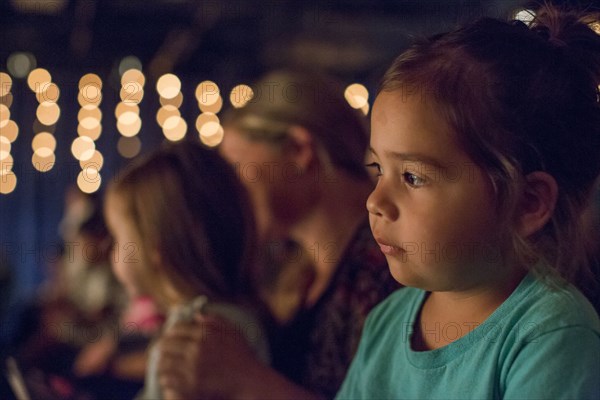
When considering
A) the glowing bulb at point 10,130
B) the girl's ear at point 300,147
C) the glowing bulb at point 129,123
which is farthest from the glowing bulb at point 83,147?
the girl's ear at point 300,147

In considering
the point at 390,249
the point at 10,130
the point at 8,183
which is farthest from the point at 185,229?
the point at 8,183

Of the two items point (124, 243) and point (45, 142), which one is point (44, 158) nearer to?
point (45, 142)

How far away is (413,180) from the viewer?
1.85 feet

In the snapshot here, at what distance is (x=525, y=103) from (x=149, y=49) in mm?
3902

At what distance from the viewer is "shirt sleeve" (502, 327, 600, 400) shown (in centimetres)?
49

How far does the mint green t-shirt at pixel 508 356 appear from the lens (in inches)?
19.6

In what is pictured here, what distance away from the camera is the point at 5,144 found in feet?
13.6

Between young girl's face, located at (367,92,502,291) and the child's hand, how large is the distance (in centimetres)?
39

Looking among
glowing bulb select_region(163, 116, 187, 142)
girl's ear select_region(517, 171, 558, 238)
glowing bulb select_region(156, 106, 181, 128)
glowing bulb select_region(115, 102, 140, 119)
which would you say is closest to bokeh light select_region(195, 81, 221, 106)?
glowing bulb select_region(163, 116, 187, 142)

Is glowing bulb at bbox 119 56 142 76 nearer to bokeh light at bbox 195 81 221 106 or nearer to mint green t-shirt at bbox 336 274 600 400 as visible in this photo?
bokeh light at bbox 195 81 221 106

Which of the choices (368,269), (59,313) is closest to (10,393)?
(368,269)

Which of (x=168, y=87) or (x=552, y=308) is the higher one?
(x=168, y=87)

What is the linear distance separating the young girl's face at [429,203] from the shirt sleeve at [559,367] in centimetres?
8

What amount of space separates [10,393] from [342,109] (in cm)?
59
